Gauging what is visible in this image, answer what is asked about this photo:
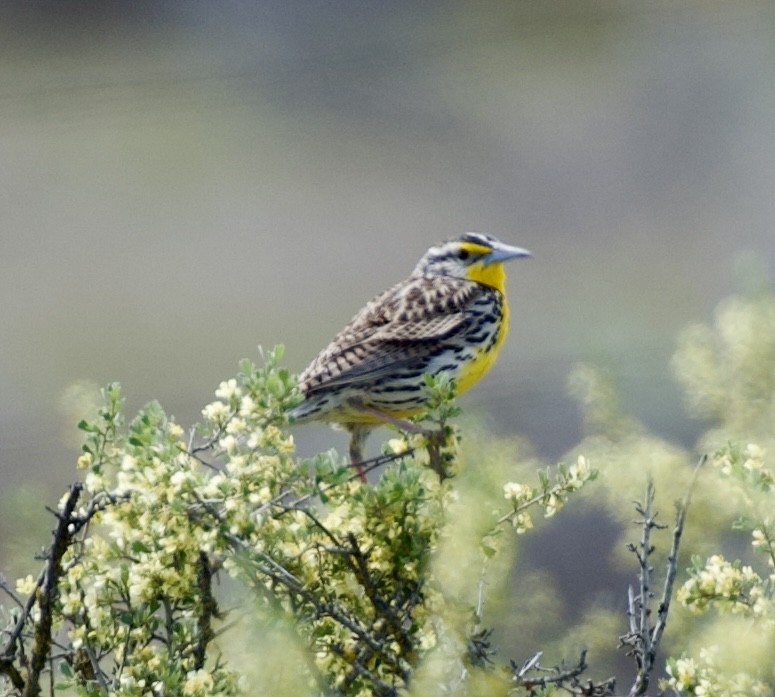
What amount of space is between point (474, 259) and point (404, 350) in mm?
340

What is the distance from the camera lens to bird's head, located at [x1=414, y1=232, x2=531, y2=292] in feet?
8.41

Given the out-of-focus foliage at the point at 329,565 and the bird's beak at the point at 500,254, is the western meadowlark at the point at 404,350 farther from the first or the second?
the out-of-focus foliage at the point at 329,565

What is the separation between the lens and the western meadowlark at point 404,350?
219 cm

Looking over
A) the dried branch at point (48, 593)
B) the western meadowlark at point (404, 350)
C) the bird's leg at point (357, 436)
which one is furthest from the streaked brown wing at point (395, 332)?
the dried branch at point (48, 593)

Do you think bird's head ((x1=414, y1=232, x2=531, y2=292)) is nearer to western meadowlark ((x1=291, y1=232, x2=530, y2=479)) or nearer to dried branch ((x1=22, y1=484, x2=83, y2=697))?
western meadowlark ((x1=291, y1=232, x2=530, y2=479))

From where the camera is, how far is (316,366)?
221 cm

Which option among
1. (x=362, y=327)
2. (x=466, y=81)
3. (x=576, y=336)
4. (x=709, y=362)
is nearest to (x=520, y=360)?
(x=576, y=336)

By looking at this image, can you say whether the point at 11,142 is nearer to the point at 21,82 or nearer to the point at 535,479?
the point at 21,82

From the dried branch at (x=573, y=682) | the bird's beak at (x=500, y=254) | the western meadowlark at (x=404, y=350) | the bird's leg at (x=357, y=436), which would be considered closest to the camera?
the dried branch at (x=573, y=682)

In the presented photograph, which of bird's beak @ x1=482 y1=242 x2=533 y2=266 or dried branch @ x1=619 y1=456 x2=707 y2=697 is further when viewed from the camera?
bird's beak @ x1=482 y1=242 x2=533 y2=266

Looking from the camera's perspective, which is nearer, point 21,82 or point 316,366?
point 316,366

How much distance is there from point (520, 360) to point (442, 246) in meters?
3.17

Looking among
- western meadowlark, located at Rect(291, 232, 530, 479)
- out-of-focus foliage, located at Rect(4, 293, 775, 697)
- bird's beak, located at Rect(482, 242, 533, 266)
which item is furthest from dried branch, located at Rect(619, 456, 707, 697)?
bird's beak, located at Rect(482, 242, 533, 266)

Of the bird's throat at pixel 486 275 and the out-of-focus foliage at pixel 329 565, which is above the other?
the bird's throat at pixel 486 275
